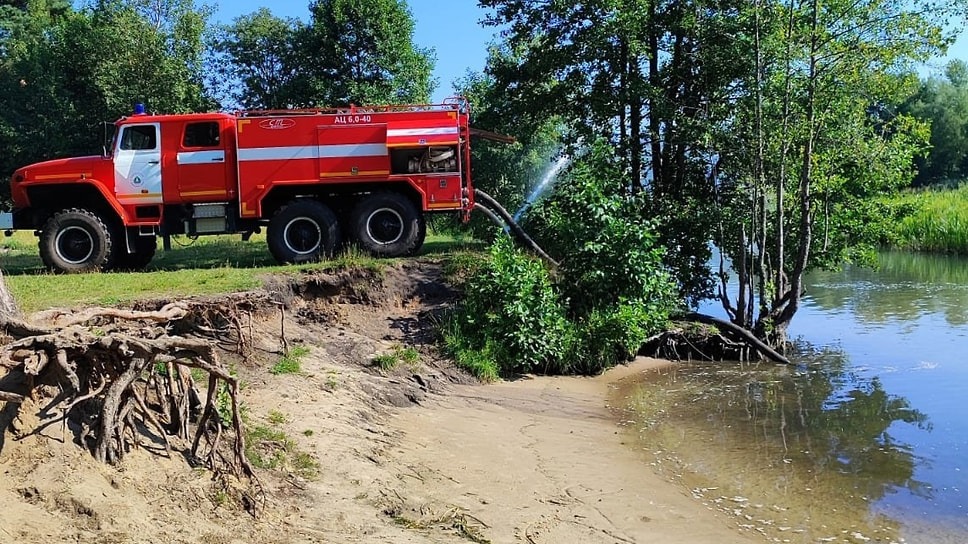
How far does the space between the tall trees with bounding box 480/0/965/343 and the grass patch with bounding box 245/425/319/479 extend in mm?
9681

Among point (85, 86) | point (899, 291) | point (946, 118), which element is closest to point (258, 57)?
point (85, 86)

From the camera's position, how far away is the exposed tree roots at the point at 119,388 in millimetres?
4688

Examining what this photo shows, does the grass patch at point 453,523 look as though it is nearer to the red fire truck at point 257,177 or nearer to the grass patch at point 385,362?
the grass patch at point 385,362

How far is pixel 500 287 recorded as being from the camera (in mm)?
11359

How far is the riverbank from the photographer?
5.98 meters

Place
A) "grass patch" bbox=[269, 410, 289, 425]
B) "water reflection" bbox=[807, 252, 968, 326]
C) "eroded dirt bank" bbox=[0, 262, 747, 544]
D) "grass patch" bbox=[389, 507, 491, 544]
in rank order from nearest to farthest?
"eroded dirt bank" bbox=[0, 262, 747, 544], "grass patch" bbox=[389, 507, 491, 544], "grass patch" bbox=[269, 410, 289, 425], "water reflection" bbox=[807, 252, 968, 326]

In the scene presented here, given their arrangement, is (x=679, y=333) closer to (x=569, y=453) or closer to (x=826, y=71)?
(x=826, y=71)

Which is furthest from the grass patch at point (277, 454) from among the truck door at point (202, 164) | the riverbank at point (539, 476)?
the truck door at point (202, 164)

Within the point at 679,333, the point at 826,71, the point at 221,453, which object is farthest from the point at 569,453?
the point at 826,71

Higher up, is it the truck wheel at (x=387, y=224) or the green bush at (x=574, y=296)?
the truck wheel at (x=387, y=224)

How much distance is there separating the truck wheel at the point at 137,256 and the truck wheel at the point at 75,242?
1.28 ft

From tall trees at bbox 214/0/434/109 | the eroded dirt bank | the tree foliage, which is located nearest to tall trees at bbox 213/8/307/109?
tall trees at bbox 214/0/434/109

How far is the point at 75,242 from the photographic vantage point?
12.7 meters

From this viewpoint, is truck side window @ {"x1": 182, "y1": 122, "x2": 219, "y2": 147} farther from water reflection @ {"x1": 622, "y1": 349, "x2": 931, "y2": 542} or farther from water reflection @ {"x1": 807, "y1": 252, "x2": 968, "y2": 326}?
water reflection @ {"x1": 807, "y1": 252, "x2": 968, "y2": 326}
